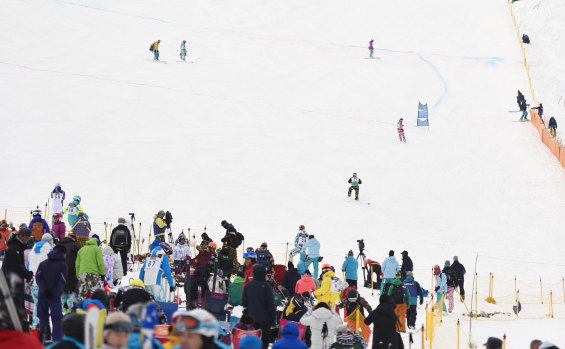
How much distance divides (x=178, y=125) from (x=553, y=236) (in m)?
15.0

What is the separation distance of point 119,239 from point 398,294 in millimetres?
5298

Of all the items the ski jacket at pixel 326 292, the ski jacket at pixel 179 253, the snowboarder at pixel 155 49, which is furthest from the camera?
the snowboarder at pixel 155 49

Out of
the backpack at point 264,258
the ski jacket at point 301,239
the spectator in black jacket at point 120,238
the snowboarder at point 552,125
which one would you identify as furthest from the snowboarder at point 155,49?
the backpack at point 264,258

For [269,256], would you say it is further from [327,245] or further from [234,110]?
[234,110]

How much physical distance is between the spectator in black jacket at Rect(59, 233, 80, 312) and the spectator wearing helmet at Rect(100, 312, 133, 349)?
22.9 ft

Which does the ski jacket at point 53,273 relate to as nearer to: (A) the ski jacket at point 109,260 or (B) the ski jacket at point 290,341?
(A) the ski jacket at point 109,260

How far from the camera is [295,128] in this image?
34.4 metres

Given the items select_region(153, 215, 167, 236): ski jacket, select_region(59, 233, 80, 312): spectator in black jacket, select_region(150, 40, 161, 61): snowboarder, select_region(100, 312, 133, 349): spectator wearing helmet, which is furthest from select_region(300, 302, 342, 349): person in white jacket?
select_region(150, 40, 161, 61): snowboarder

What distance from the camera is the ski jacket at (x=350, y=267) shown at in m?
17.2

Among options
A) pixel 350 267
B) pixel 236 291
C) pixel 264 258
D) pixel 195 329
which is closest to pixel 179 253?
pixel 264 258

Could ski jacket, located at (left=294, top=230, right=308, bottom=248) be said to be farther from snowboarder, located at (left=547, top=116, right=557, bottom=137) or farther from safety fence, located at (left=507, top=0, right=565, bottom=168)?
snowboarder, located at (left=547, top=116, right=557, bottom=137)

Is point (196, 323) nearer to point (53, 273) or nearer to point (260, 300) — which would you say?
point (260, 300)

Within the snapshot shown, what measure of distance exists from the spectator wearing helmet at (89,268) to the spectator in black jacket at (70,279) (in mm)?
126

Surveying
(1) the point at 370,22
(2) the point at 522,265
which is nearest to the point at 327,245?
(2) the point at 522,265
